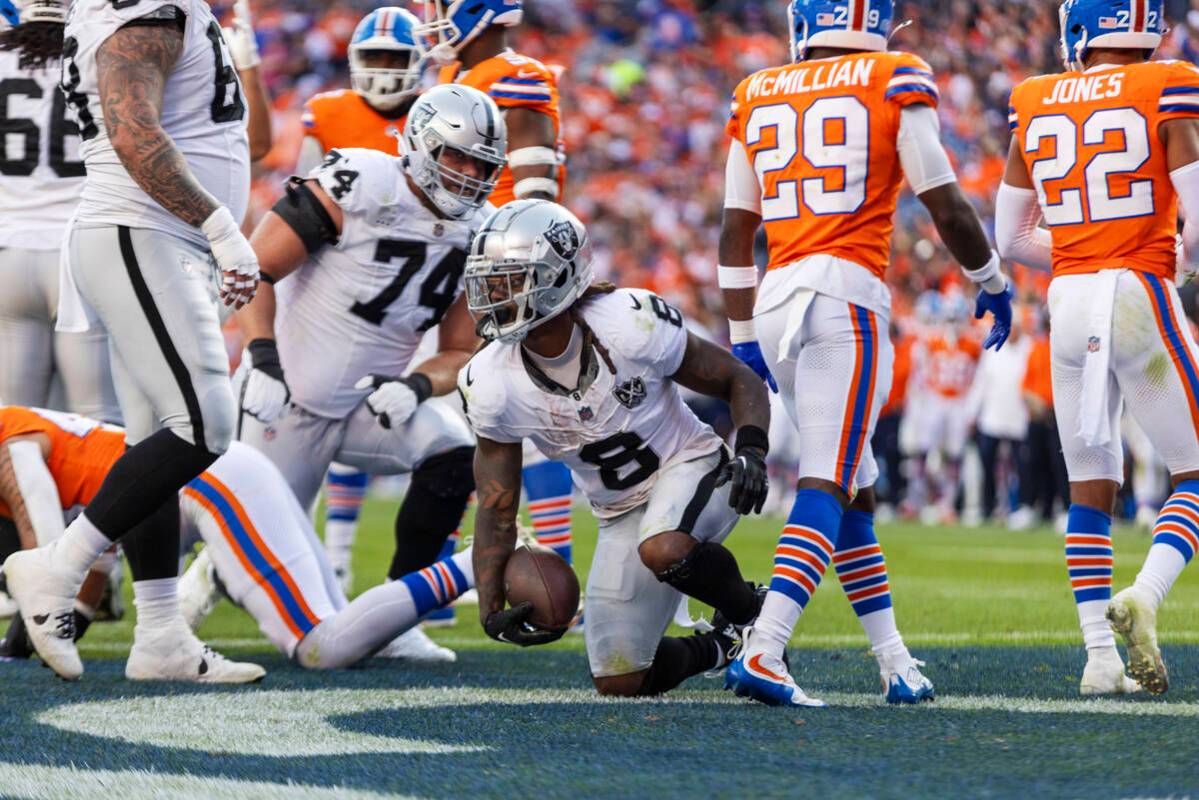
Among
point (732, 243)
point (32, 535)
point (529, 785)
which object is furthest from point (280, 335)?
point (529, 785)

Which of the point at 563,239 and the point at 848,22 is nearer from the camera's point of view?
the point at 563,239

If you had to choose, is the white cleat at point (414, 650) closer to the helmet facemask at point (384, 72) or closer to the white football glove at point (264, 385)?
the white football glove at point (264, 385)

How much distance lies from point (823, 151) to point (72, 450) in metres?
2.21

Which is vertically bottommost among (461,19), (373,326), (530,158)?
(373,326)

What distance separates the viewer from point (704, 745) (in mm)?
3104

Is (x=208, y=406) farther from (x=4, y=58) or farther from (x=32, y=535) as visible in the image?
(x=4, y=58)

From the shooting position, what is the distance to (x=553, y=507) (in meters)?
6.01

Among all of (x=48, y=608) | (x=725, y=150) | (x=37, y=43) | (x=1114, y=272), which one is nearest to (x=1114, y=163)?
(x=1114, y=272)

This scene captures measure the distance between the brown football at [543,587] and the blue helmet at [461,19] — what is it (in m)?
2.55

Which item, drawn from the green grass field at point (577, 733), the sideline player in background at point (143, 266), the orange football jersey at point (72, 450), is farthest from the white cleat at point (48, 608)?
the orange football jersey at point (72, 450)

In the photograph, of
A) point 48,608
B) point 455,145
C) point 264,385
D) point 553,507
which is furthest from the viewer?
point 553,507

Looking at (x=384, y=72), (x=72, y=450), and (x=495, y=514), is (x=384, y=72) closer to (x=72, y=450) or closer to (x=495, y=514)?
(x=72, y=450)

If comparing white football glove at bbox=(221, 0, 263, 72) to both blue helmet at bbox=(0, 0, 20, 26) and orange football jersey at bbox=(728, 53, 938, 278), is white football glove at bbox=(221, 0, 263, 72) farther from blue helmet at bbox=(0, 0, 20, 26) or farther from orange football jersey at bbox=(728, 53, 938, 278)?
orange football jersey at bbox=(728, 53, 938, 278)

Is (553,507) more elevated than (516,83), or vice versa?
(516,83)
